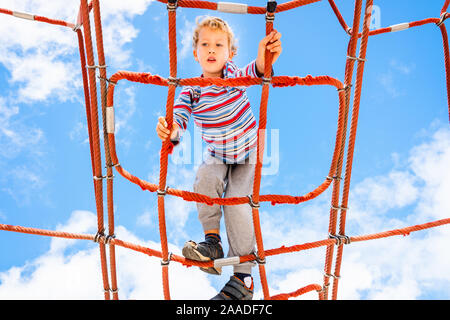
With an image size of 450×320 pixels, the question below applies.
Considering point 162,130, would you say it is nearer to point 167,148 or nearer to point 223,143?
point 167,148

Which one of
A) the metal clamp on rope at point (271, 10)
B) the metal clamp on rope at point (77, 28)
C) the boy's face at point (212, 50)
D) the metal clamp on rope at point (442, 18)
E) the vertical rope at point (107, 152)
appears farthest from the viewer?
the metal clamp on rope at point (442, 18)

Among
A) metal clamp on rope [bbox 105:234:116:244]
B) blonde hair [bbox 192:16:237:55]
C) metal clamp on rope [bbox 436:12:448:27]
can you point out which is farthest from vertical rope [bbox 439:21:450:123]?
metal clamp on rope [bbox 105:234:116:244]

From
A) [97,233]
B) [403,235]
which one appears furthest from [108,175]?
[403,235]

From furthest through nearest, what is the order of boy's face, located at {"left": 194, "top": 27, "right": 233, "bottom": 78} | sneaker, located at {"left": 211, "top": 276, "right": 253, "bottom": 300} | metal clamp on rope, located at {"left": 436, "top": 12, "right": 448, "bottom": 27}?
metal clamp on rope, located at {"left": 436, "top": 12, "right": 448, "bottom": 27}, boy's face, located at {"left": 194, "top": 27, "right": 233, "bottom": 78}, sneaker, located at {"left": 211, "top": 276, "right": 253, "bottom": 300}

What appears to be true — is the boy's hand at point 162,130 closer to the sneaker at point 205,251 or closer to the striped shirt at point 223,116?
the striped shirt at point 223,116

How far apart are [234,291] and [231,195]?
1.22 feet

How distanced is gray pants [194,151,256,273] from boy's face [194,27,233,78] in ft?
1.22

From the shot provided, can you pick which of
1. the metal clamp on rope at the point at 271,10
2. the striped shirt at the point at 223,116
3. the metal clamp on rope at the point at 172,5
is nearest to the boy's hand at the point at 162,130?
the striped shirt at the point at 223,116

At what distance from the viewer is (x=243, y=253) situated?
1.51m

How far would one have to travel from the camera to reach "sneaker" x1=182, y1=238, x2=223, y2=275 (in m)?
1.39

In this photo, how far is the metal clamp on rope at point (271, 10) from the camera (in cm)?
119

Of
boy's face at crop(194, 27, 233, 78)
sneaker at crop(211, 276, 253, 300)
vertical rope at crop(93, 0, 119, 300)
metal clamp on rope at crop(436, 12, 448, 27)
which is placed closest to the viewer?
vertical rope at crop(93, 0, 119, 300)

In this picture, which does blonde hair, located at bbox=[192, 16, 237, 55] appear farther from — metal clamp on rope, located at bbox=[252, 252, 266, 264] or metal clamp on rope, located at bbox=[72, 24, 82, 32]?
metal clamp on rope, located at bbox=[252, 252, 266, 264]
